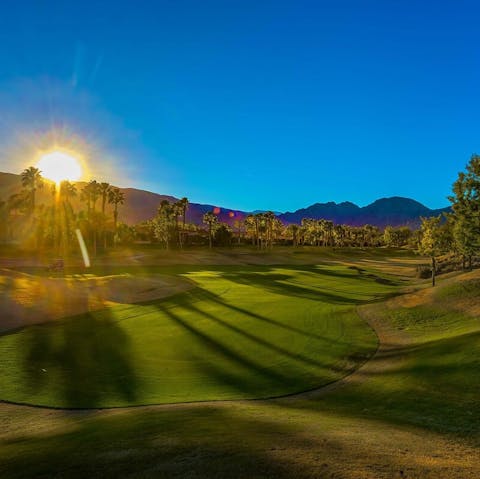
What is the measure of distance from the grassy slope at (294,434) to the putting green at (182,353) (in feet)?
6.46

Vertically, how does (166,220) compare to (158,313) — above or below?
above

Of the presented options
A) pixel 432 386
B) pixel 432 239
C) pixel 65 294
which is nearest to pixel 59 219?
pixel 65 294

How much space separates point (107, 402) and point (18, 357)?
9522 mm

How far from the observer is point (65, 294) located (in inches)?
1781

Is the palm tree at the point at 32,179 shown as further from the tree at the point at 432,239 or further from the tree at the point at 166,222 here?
the tree at the point at 432,239

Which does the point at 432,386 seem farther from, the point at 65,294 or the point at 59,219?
the point at 59,219

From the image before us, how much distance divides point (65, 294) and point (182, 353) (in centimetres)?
2775

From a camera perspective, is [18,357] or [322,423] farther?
[18,357]

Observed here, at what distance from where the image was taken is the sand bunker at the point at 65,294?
34.5 meters

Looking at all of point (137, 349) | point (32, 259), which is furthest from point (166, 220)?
point (137, 349)

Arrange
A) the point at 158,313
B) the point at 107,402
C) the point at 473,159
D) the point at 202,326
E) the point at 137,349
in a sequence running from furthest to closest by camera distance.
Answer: the point at 473,159 < the point at 158,313 < the point at 202,326 < the point at 137,349 < the point at 107,402

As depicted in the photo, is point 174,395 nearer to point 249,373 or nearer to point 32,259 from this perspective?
point 249,373

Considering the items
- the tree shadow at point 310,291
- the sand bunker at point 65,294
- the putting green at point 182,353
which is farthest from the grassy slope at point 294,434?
the tree shadow at point 310,291

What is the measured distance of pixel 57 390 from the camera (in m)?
17.2
